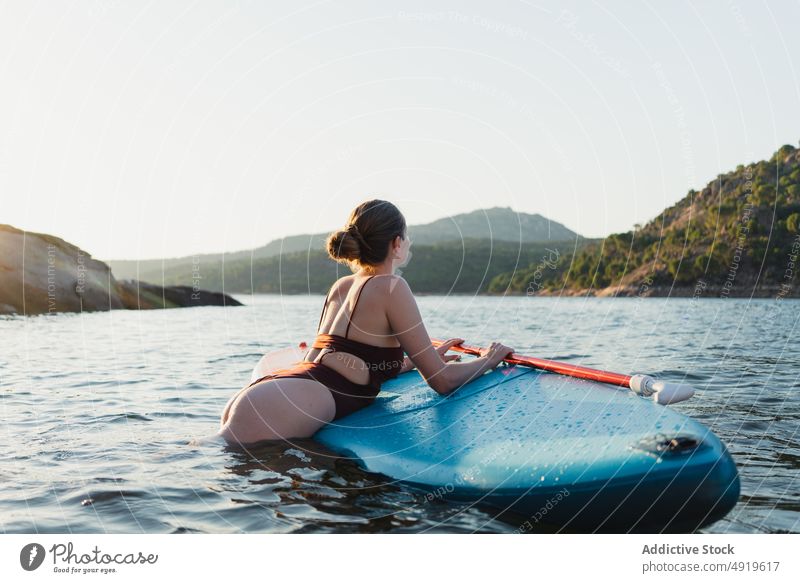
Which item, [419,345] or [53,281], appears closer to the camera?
[419,345]

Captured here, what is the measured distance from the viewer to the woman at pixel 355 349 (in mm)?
4074

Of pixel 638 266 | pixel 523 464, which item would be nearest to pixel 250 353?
pixel 523 464

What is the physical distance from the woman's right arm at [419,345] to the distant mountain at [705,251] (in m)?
39.5

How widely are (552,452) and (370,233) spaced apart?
1.70 metres

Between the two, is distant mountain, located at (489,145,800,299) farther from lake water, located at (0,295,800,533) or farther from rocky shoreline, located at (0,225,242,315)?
lake water, located at (0,295,800,533)

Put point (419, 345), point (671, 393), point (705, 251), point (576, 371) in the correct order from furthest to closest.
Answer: point (705, 251) < point (576, 371) < point (419, 345) < point (671, 393)

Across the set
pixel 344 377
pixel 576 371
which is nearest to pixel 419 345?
pixel 344 377

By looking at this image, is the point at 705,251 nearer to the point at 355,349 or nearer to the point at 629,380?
the point at 629,380

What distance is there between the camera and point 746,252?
53.3m

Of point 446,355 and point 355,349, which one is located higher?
point 355,349

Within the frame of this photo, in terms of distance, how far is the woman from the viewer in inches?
160

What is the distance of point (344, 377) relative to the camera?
4.29 meters

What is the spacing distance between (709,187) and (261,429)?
180 feet

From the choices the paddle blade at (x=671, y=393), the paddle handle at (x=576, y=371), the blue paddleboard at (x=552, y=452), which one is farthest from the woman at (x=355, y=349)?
the paddle blade at (x=671, y=393)
